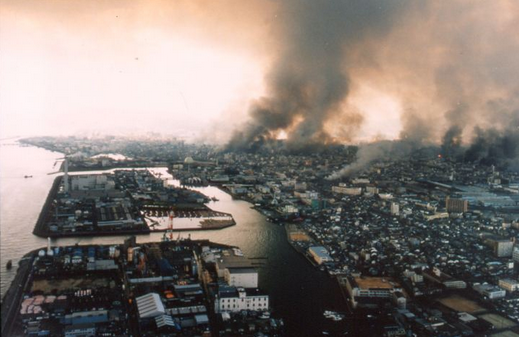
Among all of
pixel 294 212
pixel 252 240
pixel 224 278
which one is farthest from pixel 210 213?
pixel 224 278

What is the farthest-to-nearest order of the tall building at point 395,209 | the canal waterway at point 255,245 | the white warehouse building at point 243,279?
the tall building at point 395,209, the white warehouse building at point 243,279, the canal waterway at point 255,245

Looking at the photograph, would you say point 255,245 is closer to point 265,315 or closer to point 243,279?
point 243,279

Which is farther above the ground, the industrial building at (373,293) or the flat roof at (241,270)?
the flat roof at (241,270)

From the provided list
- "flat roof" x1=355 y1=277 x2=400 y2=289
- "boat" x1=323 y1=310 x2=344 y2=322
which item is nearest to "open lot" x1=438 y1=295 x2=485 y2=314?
"flat roof" x1=355 y1=277 x2=400 y2=289

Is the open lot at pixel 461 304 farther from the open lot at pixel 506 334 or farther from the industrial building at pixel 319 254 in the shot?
the industrial building at pixel 319 254

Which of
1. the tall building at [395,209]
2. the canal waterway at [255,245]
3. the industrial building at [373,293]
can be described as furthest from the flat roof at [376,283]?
the tall building at [395,209]

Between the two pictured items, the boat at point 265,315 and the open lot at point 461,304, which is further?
the open lot at point 461,304

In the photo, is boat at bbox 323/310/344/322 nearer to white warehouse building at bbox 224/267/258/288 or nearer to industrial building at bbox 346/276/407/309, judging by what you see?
industrial building at bbox 346/276/407/309
